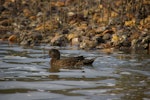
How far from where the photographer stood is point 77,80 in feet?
32.8

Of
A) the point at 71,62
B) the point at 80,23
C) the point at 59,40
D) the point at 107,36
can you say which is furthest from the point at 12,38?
the point at 71,62

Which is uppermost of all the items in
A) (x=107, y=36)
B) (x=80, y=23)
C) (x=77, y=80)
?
(x=80, y=23)

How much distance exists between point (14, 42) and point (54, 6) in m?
8.10

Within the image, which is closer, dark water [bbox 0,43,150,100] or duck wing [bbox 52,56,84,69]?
dark water [bbox 0,43,150,100]

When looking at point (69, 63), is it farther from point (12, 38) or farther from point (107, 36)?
point (12, 38)

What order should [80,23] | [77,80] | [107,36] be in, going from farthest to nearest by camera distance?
[80,23] < [107,36] < [77,80]

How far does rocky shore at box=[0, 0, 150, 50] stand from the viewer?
20.0 metres

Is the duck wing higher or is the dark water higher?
the duck wing

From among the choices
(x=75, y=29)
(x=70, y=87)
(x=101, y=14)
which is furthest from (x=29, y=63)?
(x=101, y=14)

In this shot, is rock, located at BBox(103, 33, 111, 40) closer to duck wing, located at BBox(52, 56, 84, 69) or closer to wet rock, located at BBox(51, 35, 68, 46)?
wet rock, located at BBox(51, 35, 68, 46)

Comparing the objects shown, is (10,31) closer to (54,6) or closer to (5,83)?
(54,6)

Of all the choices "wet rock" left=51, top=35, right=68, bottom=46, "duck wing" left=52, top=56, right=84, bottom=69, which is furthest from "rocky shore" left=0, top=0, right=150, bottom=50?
"duck wing" left=52, top=56, right=84, bottom=69

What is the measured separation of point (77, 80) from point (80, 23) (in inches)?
598

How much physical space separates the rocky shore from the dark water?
5.71m
